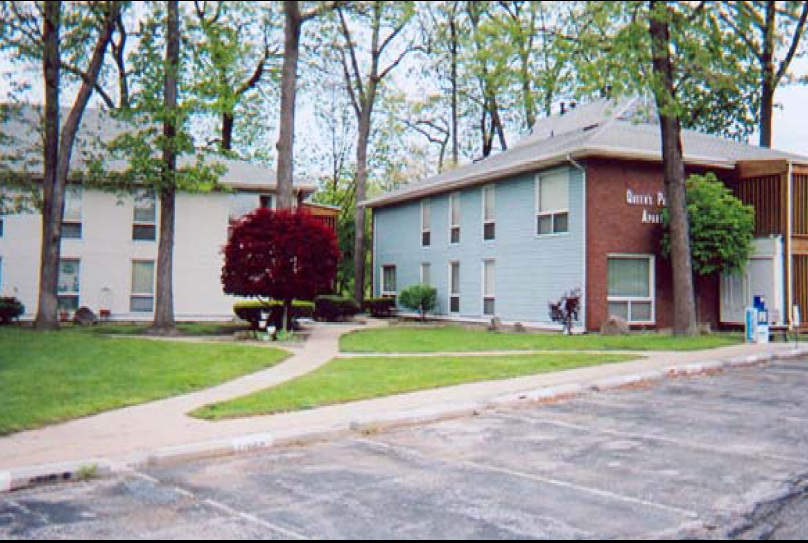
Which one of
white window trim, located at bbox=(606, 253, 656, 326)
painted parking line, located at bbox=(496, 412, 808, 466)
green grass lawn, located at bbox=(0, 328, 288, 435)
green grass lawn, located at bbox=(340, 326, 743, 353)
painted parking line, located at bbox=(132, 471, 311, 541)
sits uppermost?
white window trim, located at bbox=(606, 253, 656, 326)

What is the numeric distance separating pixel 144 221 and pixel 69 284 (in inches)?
141

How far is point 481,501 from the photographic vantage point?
5.97 meters

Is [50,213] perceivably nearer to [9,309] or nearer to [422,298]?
[9,309]

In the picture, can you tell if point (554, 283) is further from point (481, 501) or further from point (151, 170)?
point (481, 501)

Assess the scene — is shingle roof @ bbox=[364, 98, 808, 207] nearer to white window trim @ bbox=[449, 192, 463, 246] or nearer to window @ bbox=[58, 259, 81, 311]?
white window trim @ bbox=[449, 192, 463, 246]

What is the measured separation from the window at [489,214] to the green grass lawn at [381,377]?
11733 millimetres

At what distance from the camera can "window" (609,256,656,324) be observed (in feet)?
75.3

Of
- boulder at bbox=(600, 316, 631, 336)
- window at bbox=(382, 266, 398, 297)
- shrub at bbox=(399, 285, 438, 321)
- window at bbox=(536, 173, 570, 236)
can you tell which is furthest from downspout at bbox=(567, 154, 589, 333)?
window at bbox=(382, 266, 398, 297)

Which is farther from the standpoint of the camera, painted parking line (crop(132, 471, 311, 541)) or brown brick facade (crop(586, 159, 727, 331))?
brown brick facade (crop(586, 159, 727, 331))

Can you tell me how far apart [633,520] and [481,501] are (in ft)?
3.67

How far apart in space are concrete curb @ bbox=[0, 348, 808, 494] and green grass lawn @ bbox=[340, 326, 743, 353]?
12.4 ft

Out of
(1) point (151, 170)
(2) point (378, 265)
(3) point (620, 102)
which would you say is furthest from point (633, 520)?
(2) point (378, 265)

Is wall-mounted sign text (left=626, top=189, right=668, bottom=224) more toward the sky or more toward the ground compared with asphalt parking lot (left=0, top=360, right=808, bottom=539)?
more toward the sky

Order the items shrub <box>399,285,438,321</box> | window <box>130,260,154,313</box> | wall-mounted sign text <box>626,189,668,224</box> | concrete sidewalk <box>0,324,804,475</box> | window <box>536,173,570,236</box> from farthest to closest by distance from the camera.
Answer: shrub <box>399,285,438,321</box>, window <box>130,260,154,313</box>, window <box>536,173,570,236</box>, wall-mounted sign text <box>626,189,668,224</box>, concrete sidewalk <box>0,324,804,475</box>
